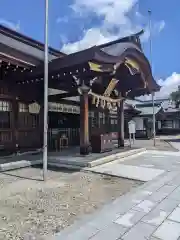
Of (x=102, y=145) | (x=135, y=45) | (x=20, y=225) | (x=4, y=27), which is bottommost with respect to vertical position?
(x=20, y=225)

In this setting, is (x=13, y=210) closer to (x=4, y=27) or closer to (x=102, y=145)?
(x=102, y=145)

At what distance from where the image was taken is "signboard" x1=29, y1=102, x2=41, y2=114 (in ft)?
36.9

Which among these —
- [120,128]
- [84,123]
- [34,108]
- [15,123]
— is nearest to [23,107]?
[34,108]

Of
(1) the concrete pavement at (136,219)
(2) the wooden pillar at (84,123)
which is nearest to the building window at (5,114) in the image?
(2) the wooden pillar at (84,123)

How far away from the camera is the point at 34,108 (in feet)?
37.5

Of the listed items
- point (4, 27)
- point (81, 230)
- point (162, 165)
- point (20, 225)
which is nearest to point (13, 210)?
point (20, 225)

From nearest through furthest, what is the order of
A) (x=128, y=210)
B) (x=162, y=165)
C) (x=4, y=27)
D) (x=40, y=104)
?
(x=128, y=210), (x=162, y=165), (x=40, y=104), (x=4, y=27)

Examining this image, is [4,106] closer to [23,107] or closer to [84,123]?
[23,107]

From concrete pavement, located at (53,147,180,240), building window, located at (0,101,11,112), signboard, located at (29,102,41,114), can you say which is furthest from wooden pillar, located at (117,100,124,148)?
concrete pavement, located at (53,147,180,240)

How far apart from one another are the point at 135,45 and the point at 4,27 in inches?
270

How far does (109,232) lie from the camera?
3.51 meters

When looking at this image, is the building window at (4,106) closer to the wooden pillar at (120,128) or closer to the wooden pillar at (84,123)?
the wooden pillar at (84,123)

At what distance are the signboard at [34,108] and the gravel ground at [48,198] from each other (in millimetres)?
3981

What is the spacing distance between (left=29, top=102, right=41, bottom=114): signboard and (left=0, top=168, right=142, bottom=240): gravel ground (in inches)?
157
